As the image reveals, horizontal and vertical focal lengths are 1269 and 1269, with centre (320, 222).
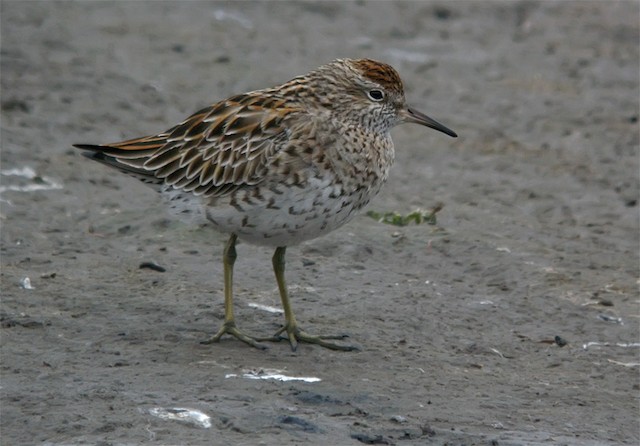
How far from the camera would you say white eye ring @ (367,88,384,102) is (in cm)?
884

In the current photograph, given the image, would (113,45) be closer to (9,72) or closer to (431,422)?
(9,72)

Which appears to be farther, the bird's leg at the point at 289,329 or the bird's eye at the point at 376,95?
the bird's eye at the point at 376,95

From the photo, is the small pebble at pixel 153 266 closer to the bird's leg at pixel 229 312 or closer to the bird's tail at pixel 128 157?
the bird's tail at pixel 128 157

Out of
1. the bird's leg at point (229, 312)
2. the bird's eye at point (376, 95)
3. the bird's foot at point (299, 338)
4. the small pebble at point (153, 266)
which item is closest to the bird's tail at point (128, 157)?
the bird's leg at point (229, 312)

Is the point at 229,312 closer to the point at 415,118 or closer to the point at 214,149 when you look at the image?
the point at 214,149

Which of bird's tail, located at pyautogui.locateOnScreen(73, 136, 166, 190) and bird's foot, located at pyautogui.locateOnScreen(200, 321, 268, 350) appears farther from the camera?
bird's tail, located at pyautogui.locateOnScreen(73, 136, 166, 190)

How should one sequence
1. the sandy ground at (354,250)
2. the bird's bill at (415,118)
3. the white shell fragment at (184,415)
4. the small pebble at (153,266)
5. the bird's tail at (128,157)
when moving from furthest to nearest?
1. the small pebble at (153,266)
2. the bird's bill at (415,118)
3. the bird's tail at (128,157)
4. the sandy ground at (354,250)
5. the white shell fragment at (184,415)

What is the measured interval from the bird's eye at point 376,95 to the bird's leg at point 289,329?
123 centimetres

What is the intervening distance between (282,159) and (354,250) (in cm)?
219

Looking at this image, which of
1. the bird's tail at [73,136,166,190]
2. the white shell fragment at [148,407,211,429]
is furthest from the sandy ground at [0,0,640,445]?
the bird's tail at [73,136,166,190]

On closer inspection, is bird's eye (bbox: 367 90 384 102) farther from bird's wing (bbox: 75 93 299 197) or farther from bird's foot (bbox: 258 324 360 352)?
bird's foot (bbox: 258 324 360 352)

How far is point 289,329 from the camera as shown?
8.49 metres

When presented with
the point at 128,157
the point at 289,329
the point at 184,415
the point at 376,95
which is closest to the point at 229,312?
the point at 289,329

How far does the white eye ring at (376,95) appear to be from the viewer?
8836 mm
